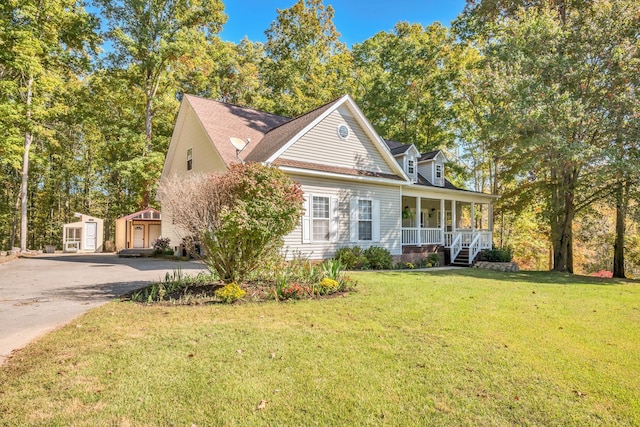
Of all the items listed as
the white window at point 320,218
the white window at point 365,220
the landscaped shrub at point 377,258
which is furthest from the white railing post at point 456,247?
the white window at point 320,218

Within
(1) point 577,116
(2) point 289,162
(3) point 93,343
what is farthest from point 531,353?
(1) point 577,116

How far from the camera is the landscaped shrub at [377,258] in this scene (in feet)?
46.1

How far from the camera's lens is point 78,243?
25.0 metres

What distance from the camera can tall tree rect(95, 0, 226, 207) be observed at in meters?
21.9

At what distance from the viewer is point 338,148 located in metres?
14.5

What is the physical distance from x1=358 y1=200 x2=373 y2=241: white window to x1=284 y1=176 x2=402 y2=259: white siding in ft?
0.90

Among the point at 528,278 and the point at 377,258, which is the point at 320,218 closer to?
the point at 377,258

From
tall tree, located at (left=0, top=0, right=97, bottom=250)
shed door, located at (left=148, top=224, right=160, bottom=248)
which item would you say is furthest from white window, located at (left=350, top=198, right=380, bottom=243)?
tall tree, located at (left=0, top=0, right=97, bottom=250)

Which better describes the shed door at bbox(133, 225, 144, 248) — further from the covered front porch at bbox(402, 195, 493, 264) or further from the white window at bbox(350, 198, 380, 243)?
the covered front porch at bbox(402, 195, 493, 264)

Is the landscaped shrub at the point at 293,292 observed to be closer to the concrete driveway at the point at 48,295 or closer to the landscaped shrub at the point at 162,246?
the concrete driveway at the point at 48,295

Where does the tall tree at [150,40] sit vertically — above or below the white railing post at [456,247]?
above

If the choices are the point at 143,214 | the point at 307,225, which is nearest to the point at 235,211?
the point at 307,225

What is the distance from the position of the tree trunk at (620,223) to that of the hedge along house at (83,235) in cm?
2983

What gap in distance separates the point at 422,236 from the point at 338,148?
20.7ft
